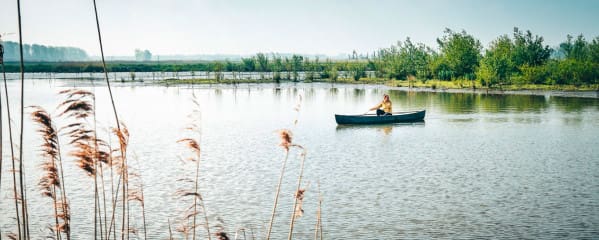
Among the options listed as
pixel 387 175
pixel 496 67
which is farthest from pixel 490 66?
pixel 387 175

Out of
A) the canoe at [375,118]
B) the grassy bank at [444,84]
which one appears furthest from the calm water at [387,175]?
the grassy bank at [444,84]

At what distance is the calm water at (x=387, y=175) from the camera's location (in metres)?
18.0

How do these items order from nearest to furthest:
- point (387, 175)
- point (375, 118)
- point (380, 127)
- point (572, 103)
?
point (387, 175) < point (380, 127) < point (375, 118) < point (572, 103)

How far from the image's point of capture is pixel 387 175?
25.4m

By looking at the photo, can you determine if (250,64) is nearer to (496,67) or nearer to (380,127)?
(496,67)

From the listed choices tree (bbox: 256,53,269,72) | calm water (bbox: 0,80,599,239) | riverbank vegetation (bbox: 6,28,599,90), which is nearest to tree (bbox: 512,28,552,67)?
riverbank vegetation (bbox: 6,28,599,90)

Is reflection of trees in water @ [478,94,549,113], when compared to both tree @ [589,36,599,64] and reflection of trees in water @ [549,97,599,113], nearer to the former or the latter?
reflection of trees in water @ [549,97,599,113]

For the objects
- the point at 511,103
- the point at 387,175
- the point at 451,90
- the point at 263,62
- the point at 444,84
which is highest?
the point at 263,62

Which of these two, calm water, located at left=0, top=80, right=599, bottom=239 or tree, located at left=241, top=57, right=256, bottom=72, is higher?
tree, located at left=241, top=57, right=256, bottom=72

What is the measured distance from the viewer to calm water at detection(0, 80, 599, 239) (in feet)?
59.2

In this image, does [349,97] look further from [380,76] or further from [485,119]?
[380,76]

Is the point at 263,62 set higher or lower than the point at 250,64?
higher

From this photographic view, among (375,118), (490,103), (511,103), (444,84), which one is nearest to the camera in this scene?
(375,118)

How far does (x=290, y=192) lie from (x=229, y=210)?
11.1 feet
